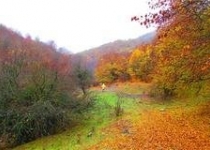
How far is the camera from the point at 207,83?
27.3 meters

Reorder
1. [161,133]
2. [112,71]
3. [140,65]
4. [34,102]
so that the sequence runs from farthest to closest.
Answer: [112,71]
[140,65]
[34,102]
[161,133]

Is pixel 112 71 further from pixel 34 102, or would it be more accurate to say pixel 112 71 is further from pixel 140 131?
pixel 140 131

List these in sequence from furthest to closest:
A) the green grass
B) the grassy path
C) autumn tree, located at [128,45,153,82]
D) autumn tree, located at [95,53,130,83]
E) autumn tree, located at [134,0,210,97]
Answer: autumn tree, located at [95,53,130,83]
autumn tree, located at [128,45,153,82]
the green grass
the grassy path
autumn tree, located at [134,0,210,97]

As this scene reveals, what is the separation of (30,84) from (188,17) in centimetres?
1158

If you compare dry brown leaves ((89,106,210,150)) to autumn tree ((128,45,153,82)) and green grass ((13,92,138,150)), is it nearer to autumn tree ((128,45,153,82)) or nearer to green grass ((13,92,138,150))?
green grass ((13,92,138,150))

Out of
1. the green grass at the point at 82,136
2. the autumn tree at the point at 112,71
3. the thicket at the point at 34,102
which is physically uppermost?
the autumn tree at the point at 112,71

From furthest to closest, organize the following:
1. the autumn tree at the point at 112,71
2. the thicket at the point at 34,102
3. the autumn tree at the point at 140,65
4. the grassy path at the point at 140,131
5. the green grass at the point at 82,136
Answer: the autumn tree at the point at 112,71, the autumn tree at the point at 140,65, the thicket at the point at 34,102, the green grass at the point at 82,136, the grassy path at the point at 140,131

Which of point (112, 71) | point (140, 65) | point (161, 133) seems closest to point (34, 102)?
point (161, 133)

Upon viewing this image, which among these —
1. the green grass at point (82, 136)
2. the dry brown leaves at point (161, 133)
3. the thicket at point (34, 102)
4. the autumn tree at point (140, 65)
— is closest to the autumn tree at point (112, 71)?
the autumn tree at point (140, 65)

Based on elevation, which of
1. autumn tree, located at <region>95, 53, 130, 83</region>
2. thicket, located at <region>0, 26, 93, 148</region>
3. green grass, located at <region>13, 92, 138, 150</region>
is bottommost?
green grass, located at <region>13, 92, 138, 150</region>

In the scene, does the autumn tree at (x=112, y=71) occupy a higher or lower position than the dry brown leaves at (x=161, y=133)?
higher

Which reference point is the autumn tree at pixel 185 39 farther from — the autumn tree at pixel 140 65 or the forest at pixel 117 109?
the autumn tree at pixel 140 65

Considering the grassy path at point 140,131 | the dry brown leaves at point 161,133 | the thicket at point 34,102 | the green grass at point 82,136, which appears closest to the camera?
the dry brown leaves at point 161,133

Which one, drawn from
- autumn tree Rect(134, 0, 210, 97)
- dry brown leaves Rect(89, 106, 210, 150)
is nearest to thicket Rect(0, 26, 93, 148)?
dry brown leaves Rect(89, 106, 210, 150)
